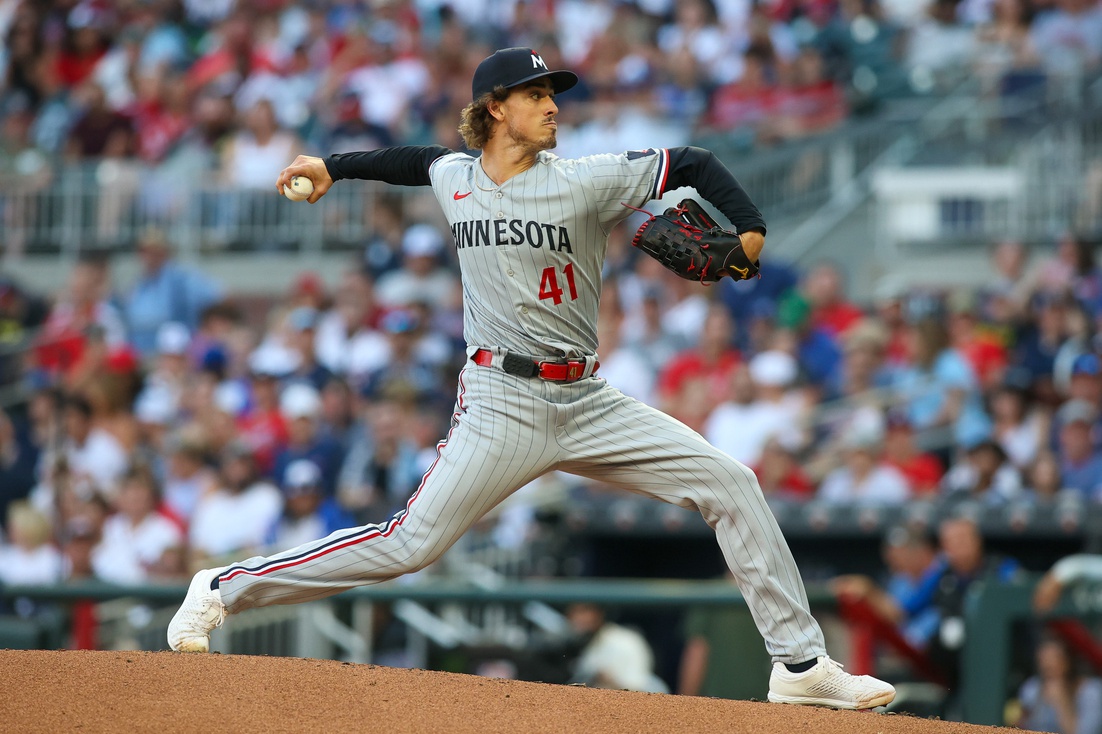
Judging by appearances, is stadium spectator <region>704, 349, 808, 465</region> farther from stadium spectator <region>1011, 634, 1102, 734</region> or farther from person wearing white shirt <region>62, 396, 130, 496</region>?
person wearing white shirt <region>62, 396, 130, 496</region>

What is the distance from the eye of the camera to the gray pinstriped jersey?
13.2 ft

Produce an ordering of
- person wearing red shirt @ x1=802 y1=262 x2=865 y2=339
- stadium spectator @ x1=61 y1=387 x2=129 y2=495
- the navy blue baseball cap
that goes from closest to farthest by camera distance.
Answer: the navy blue baseball cap < person wearing red shirt @ x1=802 y1=262 x2=865 y2=339 < stadium spectator @ x1=61 y1=387 x2=129 y2=495

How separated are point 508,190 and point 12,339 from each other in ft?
30.1

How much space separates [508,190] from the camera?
13.4ft

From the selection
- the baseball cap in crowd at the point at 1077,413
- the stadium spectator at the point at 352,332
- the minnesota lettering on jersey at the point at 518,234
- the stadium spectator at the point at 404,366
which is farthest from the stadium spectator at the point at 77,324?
the minnesota lettering on jersey at the point at 518,234

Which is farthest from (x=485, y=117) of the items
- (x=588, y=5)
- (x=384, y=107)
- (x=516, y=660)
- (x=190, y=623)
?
(x=588, y=5)

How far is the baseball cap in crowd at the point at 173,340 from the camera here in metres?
10.8

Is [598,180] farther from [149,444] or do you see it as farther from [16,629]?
[149,444]

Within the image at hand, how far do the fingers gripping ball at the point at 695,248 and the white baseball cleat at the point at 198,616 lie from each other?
1.67 meters

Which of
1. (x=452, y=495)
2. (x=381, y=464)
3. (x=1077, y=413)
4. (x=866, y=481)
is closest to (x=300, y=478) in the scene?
(x=381, y=464)

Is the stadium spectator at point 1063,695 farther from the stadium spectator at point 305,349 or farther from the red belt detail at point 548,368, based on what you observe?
the stadium spectator at point 305,349

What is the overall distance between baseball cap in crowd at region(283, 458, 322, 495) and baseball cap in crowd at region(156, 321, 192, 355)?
260 centimetres

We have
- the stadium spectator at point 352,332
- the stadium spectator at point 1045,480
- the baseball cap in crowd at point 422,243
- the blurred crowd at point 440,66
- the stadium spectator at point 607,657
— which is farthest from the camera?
the blurred crowd at point 440,66

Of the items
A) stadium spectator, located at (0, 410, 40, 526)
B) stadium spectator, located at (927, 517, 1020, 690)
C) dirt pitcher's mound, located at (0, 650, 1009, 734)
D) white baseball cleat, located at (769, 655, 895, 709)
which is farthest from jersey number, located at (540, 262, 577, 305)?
stadium spectator, located at (0, 410, 40, 526)
